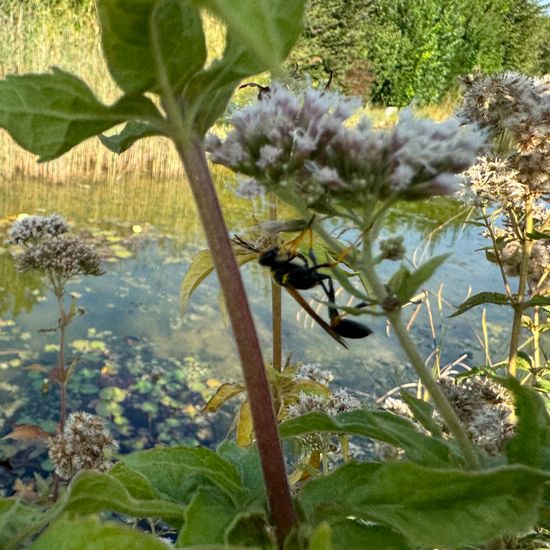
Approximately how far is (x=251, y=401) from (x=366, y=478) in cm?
7

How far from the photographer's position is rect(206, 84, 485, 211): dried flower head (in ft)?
1.16

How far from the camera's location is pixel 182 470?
343 millimetres

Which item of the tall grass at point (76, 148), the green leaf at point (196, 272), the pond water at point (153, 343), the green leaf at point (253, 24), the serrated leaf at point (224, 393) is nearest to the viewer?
the green leaf at point (253, 24)

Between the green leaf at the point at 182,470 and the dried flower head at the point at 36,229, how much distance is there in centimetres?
153

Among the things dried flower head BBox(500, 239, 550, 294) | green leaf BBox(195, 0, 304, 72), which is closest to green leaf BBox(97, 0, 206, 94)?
green leaf BBox(195, 0, 304, 72)

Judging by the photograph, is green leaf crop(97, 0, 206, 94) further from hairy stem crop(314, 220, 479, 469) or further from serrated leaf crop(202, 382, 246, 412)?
serrated leaf crop(202, 382, 246, 412)

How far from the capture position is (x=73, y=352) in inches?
110

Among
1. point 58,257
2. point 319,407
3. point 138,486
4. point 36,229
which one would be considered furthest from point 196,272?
point 36,229

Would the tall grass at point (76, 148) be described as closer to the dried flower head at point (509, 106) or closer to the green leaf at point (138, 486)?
the dried flower head at point (509, 106)

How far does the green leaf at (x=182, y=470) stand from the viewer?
331 mm

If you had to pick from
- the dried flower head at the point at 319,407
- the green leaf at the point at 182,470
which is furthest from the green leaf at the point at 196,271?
the green leaf at the point at 182,470

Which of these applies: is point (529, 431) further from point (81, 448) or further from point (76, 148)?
point (76, 148)

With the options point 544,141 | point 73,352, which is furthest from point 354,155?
point 73,352

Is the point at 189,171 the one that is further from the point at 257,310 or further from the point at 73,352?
the point at 257,310
